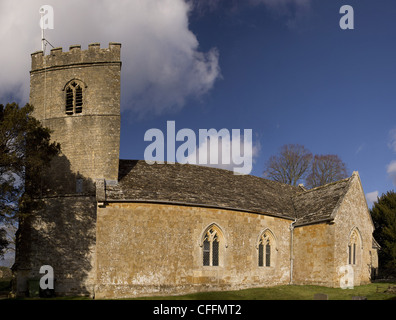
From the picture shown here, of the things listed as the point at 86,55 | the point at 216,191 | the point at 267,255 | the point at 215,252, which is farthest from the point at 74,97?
the point at 267,255

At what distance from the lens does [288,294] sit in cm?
2148

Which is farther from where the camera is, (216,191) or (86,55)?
(216,191)

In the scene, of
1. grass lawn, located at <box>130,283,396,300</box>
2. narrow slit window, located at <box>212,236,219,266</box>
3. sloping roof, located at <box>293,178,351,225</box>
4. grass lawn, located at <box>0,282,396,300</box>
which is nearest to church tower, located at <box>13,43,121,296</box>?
grass lawn, located at <box>0,282,396,300</box>

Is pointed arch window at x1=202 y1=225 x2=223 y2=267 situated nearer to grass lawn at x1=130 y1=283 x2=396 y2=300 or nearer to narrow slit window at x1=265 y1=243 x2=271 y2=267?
grass lawn at x1=130 y1=283 x2=396 y2=300

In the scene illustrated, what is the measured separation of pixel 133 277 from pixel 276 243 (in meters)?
10.1

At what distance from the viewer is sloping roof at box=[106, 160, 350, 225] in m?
22.2

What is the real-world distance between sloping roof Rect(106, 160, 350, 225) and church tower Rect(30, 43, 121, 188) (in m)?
1.95

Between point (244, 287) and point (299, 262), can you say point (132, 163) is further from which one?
point (299, 262)

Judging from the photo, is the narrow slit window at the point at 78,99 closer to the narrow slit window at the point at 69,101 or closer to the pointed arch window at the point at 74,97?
the pointed arch window at the point at 74,97

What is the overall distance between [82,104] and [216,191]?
10229mm

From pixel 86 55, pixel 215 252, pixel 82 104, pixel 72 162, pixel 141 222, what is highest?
pixel 86 55

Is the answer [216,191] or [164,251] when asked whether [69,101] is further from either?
[164,251]

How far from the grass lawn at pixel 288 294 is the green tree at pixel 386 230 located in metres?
8.81

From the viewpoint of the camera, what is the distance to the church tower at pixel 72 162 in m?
21.3
